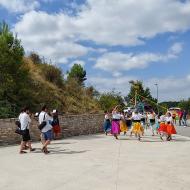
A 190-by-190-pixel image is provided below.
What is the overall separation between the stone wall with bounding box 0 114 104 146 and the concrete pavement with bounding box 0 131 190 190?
165cm

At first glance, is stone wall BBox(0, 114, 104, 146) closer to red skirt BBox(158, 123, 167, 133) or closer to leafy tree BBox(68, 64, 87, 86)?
red skirt BBox(158, 123, 167, 133)

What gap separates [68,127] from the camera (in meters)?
24.7

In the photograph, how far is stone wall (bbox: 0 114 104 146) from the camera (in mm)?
19719

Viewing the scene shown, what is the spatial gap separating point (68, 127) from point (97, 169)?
12381 millimetres

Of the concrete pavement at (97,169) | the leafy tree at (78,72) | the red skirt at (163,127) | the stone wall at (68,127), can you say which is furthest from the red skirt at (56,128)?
the leafy tree at (78,72)

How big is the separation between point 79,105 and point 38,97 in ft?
20.7

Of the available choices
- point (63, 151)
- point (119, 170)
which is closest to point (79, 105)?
point (63, 151)

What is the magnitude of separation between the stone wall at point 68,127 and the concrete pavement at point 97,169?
1649 mm

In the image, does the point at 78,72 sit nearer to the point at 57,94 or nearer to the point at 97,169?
the point at 57,94

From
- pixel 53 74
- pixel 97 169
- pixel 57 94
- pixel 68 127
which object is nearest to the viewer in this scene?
pixel 97 169

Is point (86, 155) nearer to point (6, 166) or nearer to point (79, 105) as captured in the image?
point (6, 166)

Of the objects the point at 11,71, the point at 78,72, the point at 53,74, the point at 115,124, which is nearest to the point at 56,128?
the point at 115,124

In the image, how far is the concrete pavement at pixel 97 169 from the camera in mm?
10305

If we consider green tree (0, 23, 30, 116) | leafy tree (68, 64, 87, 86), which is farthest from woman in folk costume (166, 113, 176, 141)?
leafy tree (68, 64, 87, 86)
